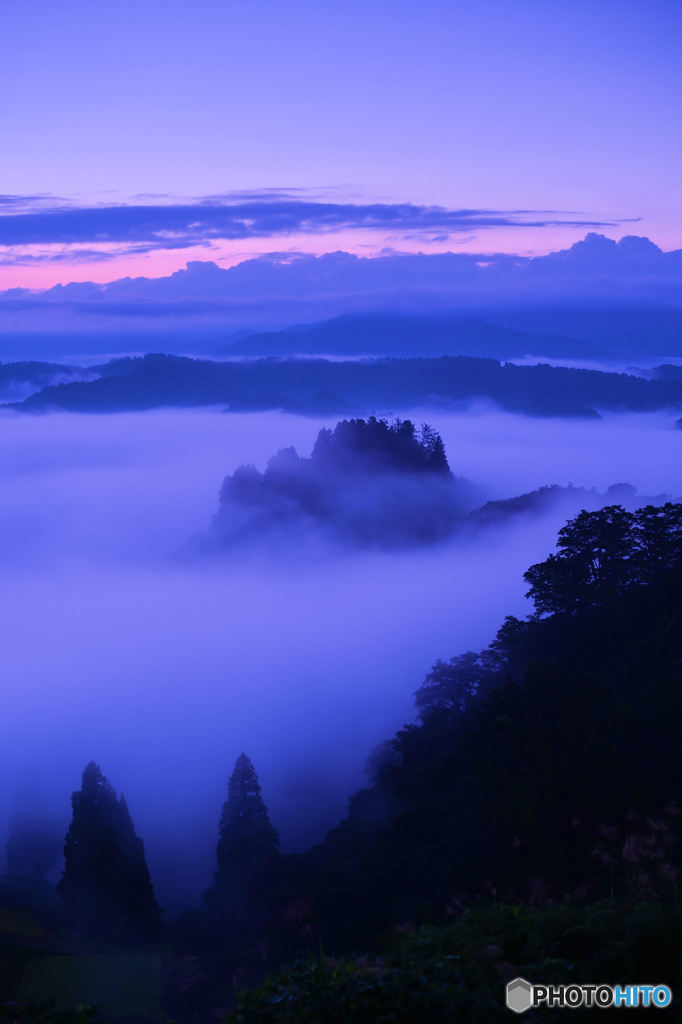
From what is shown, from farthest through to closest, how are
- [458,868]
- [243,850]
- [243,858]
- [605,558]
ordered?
[605,558] < [243,850] < [243,858] < [458,868]

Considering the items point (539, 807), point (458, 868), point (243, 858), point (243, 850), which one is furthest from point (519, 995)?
point (243, 850)

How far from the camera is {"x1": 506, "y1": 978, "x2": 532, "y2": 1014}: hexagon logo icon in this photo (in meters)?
10.5

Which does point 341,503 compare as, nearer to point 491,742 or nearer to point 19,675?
point 19,675

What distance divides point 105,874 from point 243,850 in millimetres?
5807

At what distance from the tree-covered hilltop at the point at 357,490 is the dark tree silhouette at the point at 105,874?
76666mm

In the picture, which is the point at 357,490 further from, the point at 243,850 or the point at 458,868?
the point at 458,868

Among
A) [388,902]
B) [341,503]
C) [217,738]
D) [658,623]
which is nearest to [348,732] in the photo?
[217,738]

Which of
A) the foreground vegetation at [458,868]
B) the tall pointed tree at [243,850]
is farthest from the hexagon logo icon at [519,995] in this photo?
the tall pointed tree at [243,850]

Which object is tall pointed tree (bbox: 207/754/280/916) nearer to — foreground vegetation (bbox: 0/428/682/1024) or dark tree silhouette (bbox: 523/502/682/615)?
foreground vegetation (bbox: 0/428/682/1024)

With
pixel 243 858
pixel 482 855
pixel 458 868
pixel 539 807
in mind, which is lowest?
pixel 243 858

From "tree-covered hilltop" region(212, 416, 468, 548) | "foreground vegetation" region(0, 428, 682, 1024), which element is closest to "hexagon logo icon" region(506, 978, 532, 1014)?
"foreground vegetation" region(0, 428, 682, 1024)

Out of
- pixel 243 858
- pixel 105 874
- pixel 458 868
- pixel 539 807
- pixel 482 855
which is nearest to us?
pixel 539 807

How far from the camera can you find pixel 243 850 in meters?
34.7

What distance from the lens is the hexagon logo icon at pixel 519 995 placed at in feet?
34.6
